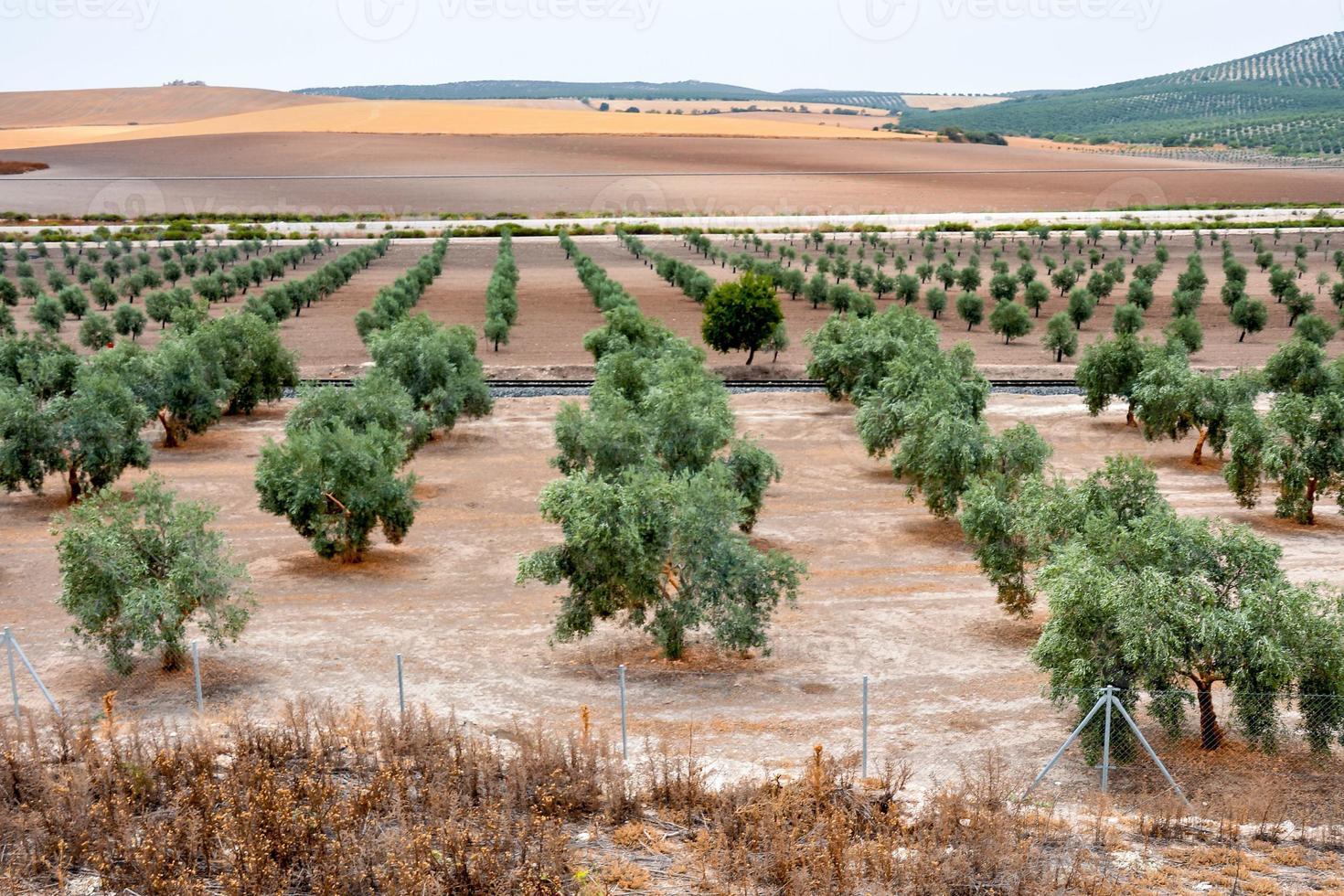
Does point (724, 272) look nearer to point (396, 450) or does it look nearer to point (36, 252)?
point (36, 252)

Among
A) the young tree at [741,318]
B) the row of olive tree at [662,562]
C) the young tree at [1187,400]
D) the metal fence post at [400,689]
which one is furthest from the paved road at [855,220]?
the metal fence post at [400,689]

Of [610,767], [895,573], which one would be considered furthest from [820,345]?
[610,767]

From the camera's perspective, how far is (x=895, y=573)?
29.4 metres

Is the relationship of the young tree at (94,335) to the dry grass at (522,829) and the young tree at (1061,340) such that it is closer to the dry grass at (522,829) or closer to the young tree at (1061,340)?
the young tree at (1061,340)

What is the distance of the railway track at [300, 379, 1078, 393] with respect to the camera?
52500 millimetres

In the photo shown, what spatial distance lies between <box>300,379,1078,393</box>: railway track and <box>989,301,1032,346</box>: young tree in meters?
11.6

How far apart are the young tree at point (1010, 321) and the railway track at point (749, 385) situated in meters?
11.6

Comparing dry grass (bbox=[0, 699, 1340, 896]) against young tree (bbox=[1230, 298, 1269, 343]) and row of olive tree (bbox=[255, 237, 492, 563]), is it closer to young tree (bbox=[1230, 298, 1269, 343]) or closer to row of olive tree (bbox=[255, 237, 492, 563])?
row of olive tree (bbox=[255, 237, 492, 563])

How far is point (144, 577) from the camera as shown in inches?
901

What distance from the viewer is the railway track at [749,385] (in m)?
52.5

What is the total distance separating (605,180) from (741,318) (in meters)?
105

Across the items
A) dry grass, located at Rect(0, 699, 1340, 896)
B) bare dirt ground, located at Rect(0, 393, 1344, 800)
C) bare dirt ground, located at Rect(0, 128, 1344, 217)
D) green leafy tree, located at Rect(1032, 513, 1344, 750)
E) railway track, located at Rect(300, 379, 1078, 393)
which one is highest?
bare dirt ground, located at Rect(0, 128, 1344, 217)

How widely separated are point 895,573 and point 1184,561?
10039 mm

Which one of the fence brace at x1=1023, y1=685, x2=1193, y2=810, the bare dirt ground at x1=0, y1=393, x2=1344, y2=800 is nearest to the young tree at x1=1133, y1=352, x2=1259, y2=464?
the bare dirt ground at x1=0, y1=393, x2=1344, y2=800
